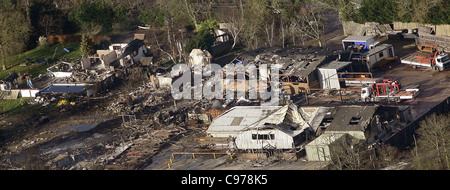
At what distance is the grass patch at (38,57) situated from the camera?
48250mm

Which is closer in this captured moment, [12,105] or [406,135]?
[406,135]

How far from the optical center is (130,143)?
113 feet

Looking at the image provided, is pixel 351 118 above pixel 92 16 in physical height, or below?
below

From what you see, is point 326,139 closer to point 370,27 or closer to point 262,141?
point 262,141

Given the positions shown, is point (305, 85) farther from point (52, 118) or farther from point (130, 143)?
point (52, 118)

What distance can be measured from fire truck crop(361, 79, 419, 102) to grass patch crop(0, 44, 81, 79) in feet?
74.6

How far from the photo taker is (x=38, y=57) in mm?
50750

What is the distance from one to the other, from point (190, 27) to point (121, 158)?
868 inches

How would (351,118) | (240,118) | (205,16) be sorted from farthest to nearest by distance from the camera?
1. (205,16)
2. (240,118)
3. (351,118)

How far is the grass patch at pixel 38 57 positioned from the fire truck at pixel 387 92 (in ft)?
74.6

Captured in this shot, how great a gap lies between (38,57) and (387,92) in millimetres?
26968

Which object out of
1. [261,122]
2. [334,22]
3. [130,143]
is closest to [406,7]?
[334,22]

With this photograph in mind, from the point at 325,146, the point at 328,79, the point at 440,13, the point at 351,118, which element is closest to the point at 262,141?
the point at 325,146

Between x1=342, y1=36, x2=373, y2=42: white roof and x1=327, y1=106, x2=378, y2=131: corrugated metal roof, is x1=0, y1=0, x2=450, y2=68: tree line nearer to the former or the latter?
x1=342, y1=36, x2=373, y2=42: white roof
